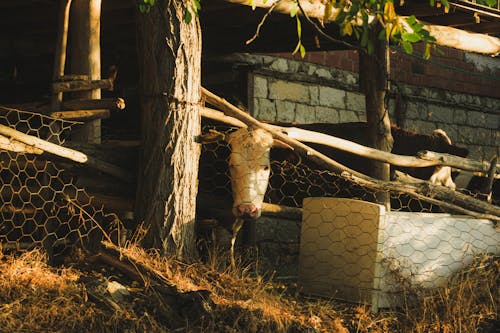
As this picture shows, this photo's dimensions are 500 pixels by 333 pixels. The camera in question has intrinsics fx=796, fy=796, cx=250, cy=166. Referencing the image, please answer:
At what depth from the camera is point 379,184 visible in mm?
7469

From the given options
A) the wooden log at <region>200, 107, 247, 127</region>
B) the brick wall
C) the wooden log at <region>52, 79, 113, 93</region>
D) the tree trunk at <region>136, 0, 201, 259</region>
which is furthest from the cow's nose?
the brick wall

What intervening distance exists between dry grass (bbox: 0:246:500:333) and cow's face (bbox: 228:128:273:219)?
25.7 inches

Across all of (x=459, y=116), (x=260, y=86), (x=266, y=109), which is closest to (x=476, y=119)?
(x=459, y=116)

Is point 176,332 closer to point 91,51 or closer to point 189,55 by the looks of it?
point 189,55

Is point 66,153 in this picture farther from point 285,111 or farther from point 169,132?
point 285,111

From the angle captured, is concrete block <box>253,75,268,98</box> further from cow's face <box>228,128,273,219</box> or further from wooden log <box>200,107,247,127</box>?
cow's face <box>228,128,273,219</box>

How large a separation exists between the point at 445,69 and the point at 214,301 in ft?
30.5

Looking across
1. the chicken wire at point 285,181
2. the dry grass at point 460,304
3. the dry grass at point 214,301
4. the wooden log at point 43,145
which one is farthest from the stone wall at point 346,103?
the dry grass at point 460,304

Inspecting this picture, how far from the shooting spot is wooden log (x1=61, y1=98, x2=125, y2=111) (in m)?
6.78

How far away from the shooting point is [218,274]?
652 centimetres

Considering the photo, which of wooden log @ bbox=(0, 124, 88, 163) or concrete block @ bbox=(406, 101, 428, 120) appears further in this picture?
concrete block @ bbox=(406, 101, 428, 120)

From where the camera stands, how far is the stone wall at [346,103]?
34.7 ft

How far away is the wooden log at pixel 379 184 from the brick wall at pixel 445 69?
4.30 m

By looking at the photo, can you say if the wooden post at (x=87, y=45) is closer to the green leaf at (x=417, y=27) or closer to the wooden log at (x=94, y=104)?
the wooden log at (x=94, y=104)
